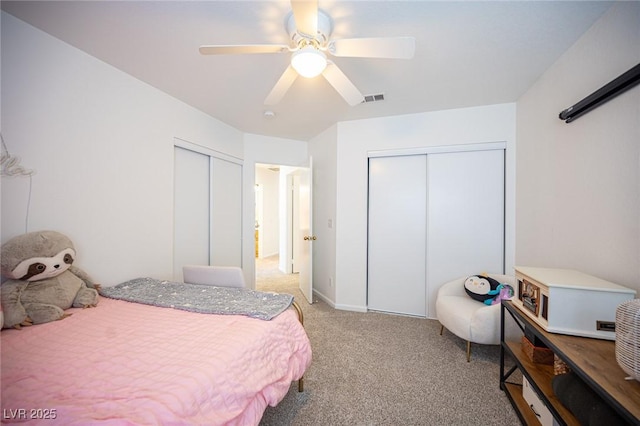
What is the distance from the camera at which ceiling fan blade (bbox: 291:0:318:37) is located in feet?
3.28

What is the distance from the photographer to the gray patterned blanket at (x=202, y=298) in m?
1.41

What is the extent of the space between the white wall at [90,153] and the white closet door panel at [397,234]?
227 cm

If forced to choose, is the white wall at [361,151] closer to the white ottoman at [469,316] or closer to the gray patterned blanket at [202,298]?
the white ottoman at [469,316]

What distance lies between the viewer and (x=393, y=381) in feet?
5.59

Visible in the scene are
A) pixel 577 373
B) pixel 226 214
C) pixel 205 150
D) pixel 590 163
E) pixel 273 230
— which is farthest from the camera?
pixel 273 230

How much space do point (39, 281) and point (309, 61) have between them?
2031mm

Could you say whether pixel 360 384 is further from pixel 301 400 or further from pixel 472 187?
pixel 472 187

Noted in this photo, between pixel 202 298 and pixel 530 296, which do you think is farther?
pixel 202 298

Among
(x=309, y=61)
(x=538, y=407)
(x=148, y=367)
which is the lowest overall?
(x=538, y=407)

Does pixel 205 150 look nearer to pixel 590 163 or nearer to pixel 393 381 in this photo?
pixel 393 381

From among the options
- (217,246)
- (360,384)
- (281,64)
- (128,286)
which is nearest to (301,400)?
(360,384)

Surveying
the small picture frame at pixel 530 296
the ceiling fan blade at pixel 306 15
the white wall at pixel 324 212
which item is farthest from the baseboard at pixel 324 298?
the ceiling fan blade at pixel 306 15

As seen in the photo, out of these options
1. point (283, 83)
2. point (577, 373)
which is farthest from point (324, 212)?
point (577, 373)

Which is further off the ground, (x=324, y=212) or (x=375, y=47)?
(x=375, y=47)
